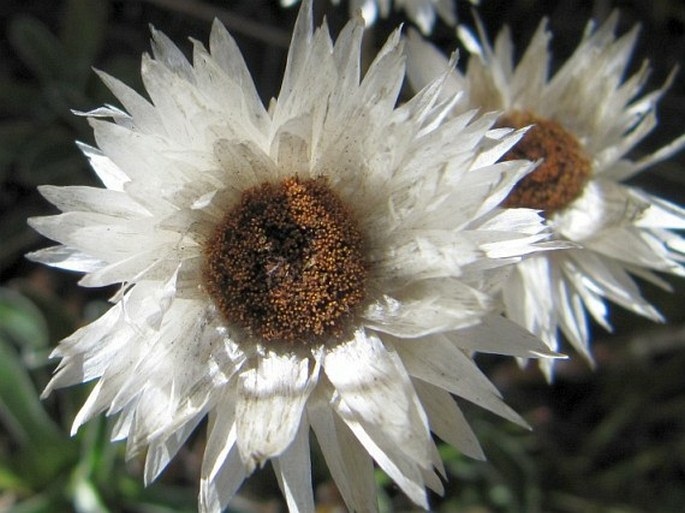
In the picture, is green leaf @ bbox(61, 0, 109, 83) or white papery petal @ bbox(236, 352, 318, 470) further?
green leaf @ bbox(61, 0, 109, 83)

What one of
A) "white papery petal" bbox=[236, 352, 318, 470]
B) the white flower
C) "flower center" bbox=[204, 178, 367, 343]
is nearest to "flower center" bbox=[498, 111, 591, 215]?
the white flower

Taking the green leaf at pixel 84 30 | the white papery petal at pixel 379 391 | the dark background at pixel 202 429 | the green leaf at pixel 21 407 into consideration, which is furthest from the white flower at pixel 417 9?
the green leaf at pixel 21 407

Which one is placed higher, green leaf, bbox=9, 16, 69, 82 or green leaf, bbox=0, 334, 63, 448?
green leaf, bbox=9, 16, 69, 82

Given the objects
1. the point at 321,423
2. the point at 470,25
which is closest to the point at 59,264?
the point at 321,423

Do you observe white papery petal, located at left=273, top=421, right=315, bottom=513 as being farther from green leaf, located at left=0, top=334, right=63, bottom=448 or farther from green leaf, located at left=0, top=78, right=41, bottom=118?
green leaf, located at left=0, top=78, right=41, bottom=118

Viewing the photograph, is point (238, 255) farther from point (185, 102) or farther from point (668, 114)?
point (668, 114)

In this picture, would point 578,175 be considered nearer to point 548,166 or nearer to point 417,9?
point 548,166

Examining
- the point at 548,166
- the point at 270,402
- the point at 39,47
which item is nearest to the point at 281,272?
the point at 270,402
